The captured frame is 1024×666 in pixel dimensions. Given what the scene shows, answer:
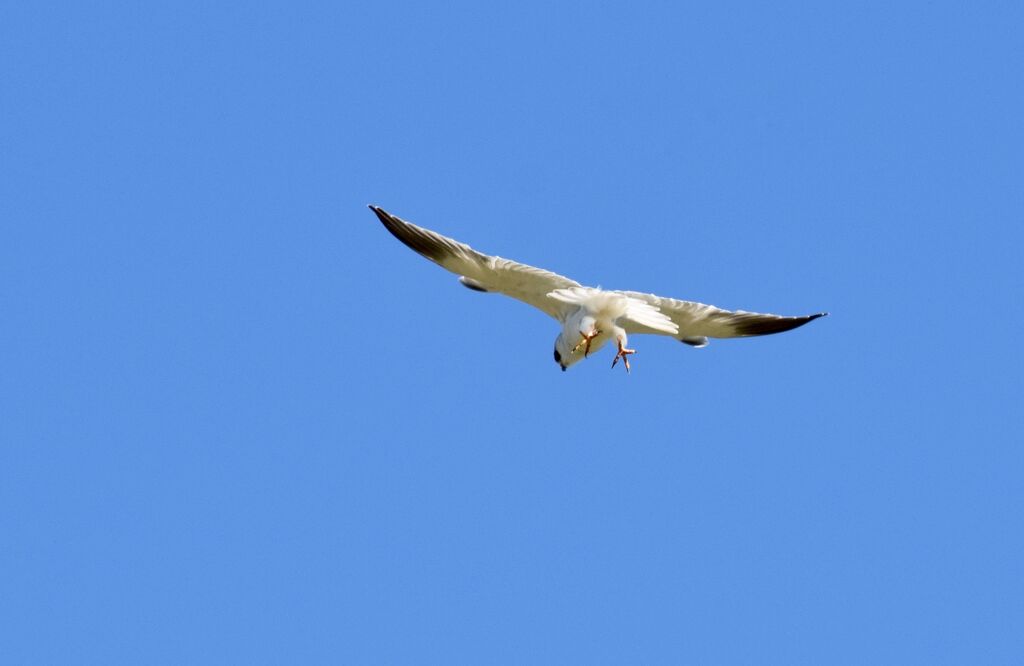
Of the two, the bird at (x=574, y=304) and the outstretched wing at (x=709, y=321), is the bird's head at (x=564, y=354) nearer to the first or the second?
the bird at (x=574, y=304)

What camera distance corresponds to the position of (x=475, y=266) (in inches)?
655

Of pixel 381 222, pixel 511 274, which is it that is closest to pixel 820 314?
pixel 511 274

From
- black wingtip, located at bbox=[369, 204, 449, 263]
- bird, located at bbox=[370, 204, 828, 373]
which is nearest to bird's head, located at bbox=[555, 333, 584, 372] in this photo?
bird, located at bbox=[370, 204, 828, 373]

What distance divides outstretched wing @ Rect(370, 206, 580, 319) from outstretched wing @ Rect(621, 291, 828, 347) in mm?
898

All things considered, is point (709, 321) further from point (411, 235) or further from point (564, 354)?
point (411, 235)

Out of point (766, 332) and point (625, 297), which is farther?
point (766, 332)

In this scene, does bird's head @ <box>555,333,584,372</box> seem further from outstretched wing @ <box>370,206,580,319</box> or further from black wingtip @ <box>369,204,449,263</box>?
black wingtip @ <box>369,204,449,263</box>

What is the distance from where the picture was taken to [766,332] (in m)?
17.6

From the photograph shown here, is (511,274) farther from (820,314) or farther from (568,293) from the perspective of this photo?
(820,314)

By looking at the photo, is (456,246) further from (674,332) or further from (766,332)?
(766,332)

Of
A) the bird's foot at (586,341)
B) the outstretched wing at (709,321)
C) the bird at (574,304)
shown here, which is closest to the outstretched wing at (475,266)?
the bird at (574,304)

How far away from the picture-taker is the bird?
16.5 metres

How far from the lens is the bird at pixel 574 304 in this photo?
16.5 meters

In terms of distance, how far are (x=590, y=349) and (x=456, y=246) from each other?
1755mm
